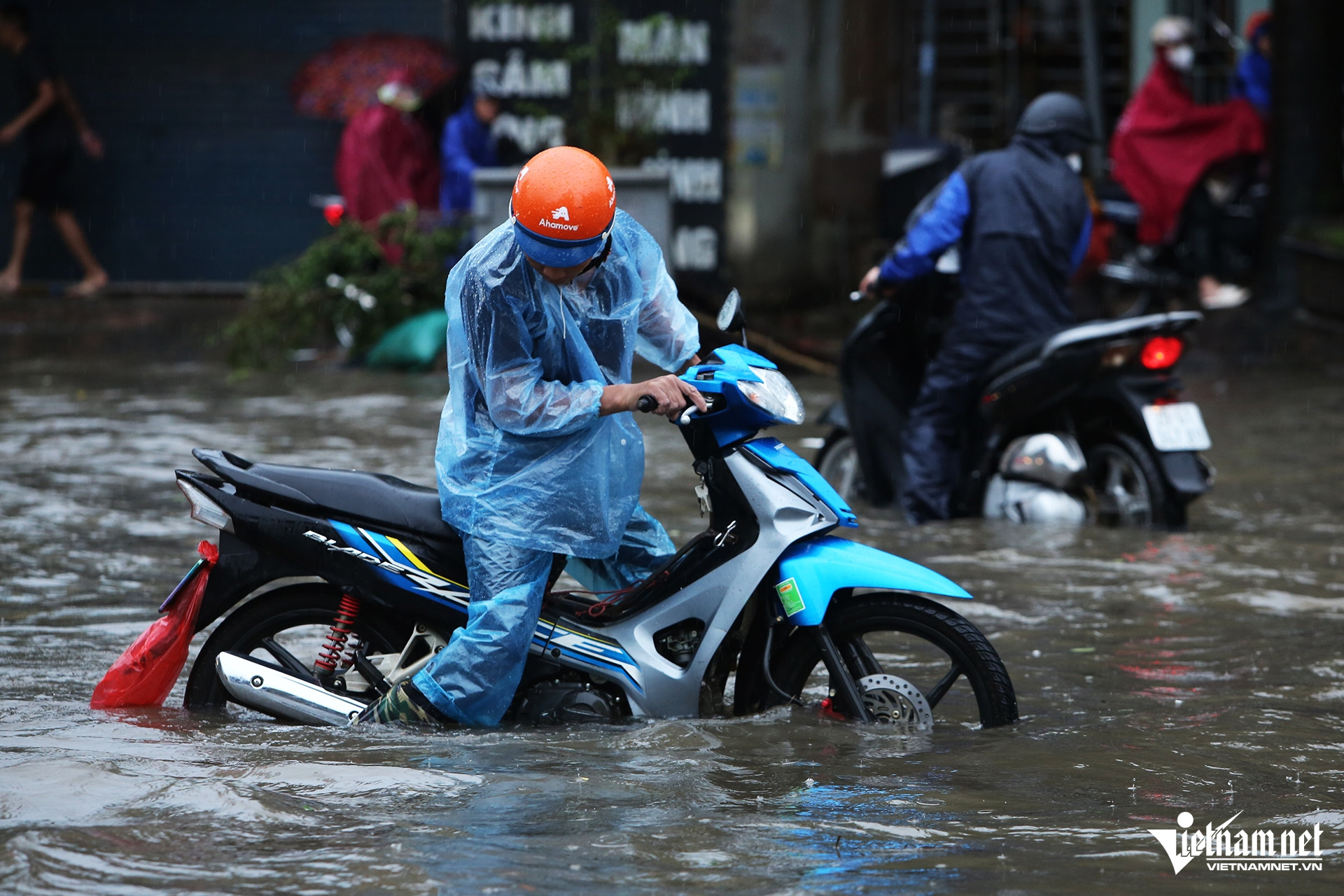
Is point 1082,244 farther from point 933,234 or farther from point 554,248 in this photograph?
point 554,248

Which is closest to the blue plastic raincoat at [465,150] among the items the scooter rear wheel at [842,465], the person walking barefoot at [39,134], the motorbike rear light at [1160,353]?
the person walking barefoot at [39,134]

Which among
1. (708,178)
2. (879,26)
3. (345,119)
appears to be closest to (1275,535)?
(708,178)

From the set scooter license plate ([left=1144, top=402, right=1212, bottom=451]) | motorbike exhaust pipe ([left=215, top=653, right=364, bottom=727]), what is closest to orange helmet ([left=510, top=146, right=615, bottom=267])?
motorbike exhaust pipe ([left=215, top=653, right=364, bottom=727])

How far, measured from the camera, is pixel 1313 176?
12.6 meters

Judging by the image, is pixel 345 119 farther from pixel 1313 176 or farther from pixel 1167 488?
pixel 1167 488

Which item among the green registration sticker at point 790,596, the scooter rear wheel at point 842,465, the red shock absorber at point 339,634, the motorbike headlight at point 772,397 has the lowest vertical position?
the scooter rear wheel at point 842,465

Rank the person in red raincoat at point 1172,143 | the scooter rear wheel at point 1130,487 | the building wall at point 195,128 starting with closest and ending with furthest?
the scooter rear wheel at point 1130,487 < the person in red raincoat at point 1172,143 < the building wall at point 195,128

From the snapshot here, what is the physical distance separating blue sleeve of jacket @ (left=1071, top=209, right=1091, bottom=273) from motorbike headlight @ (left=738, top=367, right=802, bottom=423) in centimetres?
316

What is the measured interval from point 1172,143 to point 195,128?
873cm

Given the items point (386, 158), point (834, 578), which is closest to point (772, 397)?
point (834, 578)

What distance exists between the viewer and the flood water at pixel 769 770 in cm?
317

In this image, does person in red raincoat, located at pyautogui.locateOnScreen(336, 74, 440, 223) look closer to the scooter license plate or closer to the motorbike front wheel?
the scooter license plate

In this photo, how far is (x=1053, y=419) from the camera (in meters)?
6.75

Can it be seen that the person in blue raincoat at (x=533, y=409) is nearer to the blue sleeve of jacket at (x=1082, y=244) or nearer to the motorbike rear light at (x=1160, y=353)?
the motorbike rear light at (x=1160, y=353)
